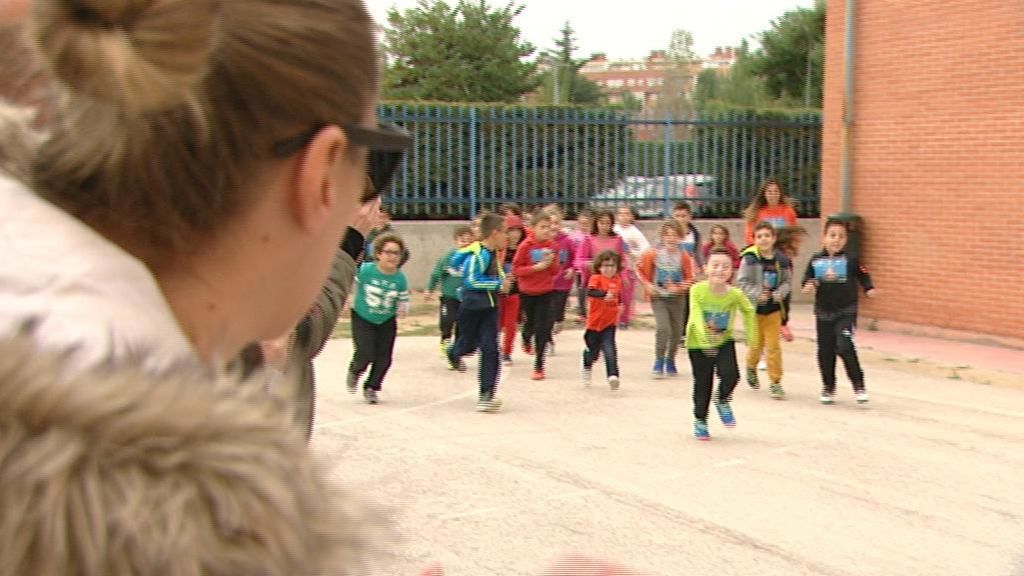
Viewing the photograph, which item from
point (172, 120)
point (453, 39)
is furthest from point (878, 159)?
point (453, 39)

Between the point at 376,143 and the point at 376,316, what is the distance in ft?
29.6

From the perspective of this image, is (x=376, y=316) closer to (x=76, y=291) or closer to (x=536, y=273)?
(x=536, y=273)

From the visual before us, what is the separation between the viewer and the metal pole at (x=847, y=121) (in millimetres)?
15492

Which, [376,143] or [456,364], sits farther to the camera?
[456,364]

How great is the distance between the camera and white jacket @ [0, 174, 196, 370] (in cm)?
89

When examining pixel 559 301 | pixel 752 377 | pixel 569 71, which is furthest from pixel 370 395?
pixel 569 71

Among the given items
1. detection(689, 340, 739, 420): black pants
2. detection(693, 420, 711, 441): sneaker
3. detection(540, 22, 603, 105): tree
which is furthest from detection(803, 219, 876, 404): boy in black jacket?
detection(540, 22, 603, 105): tree

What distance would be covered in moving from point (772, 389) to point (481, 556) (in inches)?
210

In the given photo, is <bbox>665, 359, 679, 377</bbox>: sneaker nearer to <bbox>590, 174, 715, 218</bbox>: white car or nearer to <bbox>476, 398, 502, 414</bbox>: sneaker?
<bbox>476, 398, 502, 414</bbox>: sneaker

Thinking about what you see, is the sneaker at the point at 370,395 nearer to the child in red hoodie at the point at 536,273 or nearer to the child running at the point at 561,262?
the child in red hoodie at the point at 536,273

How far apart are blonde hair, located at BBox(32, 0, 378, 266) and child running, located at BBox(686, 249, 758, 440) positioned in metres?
7.82

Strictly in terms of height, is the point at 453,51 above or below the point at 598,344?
above

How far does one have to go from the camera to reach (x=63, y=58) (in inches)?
38.0

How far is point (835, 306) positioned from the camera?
10391 millimetres
